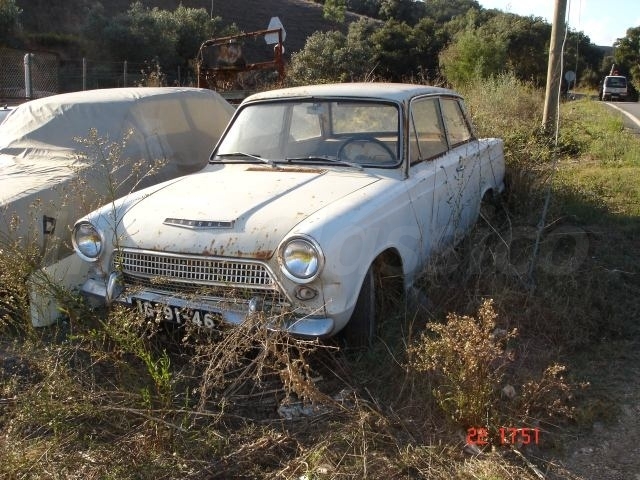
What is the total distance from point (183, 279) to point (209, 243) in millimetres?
271

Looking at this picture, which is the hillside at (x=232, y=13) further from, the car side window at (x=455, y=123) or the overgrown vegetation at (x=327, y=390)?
the overgrown vegetation at (x=327, y=390)

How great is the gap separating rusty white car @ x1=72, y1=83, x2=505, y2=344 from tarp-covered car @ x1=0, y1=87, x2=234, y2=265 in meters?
0.91

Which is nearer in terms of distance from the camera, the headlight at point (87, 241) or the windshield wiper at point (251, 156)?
the headlight at point (87, 241)

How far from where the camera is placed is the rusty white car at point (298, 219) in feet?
11.3

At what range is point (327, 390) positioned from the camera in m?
3.54

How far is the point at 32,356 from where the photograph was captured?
349 centimetres

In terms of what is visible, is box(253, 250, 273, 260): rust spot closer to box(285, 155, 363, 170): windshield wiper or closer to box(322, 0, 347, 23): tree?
box(285, 155, 363, 170): windshield wiper

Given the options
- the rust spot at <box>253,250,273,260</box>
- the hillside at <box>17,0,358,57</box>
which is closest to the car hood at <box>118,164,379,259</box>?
the rust spot at <box>253,250,273,260</box>

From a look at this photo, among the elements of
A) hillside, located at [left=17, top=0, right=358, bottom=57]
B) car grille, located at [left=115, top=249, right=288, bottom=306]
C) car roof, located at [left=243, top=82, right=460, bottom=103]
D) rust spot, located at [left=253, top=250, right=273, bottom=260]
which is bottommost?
car grille, located at [left=115, top=249, right=288, bottom=306]

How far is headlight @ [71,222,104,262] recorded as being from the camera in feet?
13.0

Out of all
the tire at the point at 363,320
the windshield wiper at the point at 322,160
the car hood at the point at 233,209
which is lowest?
the tire at the point at 363,320

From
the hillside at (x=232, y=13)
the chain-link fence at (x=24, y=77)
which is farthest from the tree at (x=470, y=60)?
the hillside at (x=232, y=13)

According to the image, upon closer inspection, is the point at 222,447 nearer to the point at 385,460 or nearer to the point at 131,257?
the point at 385,460
